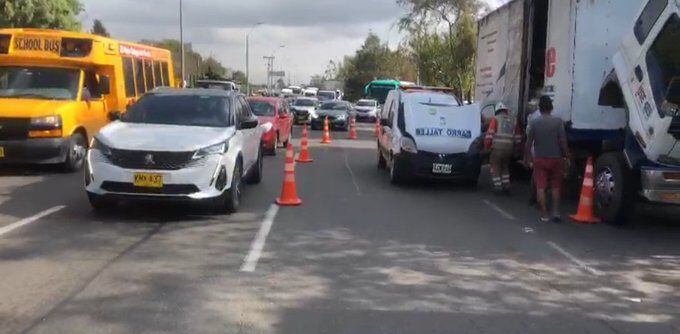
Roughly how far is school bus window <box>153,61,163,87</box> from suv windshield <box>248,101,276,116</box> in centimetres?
274

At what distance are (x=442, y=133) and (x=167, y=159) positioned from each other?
6.00m

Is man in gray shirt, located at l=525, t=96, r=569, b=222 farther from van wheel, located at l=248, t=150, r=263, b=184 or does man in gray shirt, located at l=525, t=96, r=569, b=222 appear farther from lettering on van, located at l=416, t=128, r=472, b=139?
van wheel, located at l=248, t=150, r=263, b=184

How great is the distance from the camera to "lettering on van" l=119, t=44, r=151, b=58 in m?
16.6

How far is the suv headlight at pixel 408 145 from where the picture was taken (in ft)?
44.2

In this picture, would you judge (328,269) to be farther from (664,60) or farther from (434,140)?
(434,140)

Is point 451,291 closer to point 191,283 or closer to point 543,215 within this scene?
point 191,283

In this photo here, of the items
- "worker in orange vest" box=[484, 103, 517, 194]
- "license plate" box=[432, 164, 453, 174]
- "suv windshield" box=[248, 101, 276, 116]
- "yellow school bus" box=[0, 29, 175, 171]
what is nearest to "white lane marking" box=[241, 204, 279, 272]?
"license plate" box=[432, 164, 453, 174]

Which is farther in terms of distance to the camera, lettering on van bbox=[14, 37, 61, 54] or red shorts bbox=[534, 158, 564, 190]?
lettering on van bbox=[14, 37, 61, 54]

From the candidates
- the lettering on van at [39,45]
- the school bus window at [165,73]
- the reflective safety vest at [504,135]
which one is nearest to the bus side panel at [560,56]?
the reflective safety vest at [504,135]

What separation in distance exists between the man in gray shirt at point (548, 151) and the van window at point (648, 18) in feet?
4.93

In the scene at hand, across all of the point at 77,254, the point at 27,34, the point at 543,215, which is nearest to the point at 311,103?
the point at 27,34

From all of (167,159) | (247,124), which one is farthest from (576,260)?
(247,124)

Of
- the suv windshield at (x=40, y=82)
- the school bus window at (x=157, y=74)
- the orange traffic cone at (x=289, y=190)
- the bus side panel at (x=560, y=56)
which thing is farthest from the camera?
the school bus window at (x=157, y=74)

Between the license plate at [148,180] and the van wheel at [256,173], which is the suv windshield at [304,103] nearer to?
the van wheel at [256,173]
